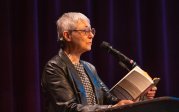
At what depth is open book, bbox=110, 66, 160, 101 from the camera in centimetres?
213

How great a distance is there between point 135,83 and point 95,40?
47.5 inches

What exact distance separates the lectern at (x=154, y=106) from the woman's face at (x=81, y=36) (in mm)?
769

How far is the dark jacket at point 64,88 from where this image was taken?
6.87 ft

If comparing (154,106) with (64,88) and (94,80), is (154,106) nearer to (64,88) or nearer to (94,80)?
(64,88)

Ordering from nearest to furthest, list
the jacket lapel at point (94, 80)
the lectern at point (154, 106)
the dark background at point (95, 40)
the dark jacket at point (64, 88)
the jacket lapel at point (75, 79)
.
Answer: the lectern at point (154, 106) → the dark jacket at point (64, 88) → the jacket lapel at point (75, 79) → the jacket lapel at point (94, 80) → the dark background at point (95, 40)

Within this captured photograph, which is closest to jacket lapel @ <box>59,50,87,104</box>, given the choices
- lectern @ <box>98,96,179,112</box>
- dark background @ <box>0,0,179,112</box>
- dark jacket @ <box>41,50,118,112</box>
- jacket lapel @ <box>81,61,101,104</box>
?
dark jacket @ <box>41,50,118,112</box>

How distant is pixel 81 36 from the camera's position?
7.81ft

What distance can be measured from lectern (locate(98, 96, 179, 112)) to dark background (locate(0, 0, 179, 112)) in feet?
4.84

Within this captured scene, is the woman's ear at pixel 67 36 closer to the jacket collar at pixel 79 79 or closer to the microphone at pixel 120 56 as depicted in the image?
the jacket collar at pixel 79 79

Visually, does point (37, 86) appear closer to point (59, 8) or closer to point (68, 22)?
point (59, 8)

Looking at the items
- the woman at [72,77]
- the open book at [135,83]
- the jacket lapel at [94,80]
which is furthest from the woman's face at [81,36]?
the open book at [135,83]

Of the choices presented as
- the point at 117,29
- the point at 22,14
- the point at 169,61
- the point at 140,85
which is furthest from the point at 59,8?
the point at 140,85

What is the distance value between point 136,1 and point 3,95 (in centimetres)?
134

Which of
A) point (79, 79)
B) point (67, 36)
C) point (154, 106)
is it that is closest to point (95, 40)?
point (67, 36)
